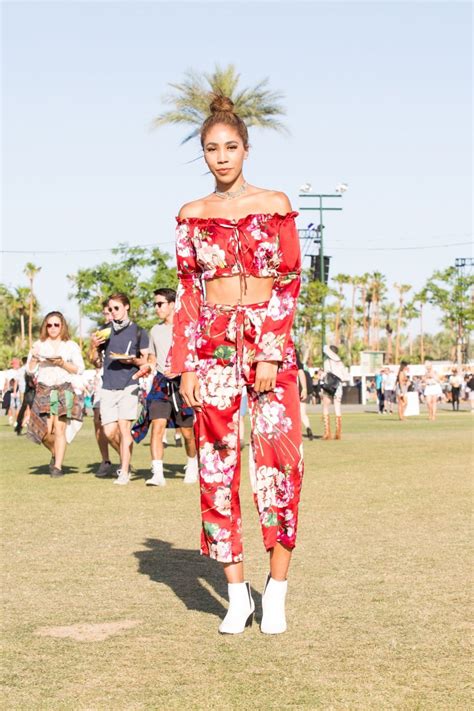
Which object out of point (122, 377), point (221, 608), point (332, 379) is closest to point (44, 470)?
point (122, 377)

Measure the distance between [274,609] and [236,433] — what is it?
32.0 inches

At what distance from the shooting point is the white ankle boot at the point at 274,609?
5.20 m

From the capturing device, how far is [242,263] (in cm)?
533

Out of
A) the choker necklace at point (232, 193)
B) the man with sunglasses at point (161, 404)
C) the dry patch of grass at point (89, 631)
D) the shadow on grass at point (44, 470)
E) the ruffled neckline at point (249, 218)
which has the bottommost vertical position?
the shadow on grass at point (44, 470)

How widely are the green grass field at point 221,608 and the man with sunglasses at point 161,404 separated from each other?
51.6 inches

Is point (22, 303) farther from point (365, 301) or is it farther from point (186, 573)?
point (186, 573)

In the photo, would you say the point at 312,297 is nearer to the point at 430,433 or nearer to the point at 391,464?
the point at 430,433

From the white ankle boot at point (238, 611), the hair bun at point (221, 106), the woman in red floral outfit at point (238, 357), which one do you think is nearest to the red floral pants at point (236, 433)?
the woman in red floral outfit at point (238, 357)

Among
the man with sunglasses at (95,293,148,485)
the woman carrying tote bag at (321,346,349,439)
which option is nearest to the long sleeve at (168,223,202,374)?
the man with sunglasses at (95,293,148,485)

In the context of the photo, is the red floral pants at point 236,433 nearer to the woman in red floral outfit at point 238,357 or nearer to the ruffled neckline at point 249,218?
the woman in red floral outfit at point 238,357

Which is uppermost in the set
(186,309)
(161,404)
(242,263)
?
(242,263)

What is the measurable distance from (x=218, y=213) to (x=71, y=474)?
9.43 metres

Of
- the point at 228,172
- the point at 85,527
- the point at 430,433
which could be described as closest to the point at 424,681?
the point at 228,172

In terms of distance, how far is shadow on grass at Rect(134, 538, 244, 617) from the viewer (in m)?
5.95
